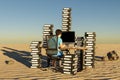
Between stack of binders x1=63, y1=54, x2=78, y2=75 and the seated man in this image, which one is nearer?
stack of binders x1=63, y1=54, x2=78, y2=75

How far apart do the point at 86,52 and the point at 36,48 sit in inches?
83.7

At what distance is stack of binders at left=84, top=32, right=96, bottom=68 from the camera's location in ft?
44.0

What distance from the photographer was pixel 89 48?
44.2ft

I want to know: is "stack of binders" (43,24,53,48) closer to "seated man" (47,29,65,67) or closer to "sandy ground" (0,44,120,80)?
"sandy ground" (0,44,120,80)

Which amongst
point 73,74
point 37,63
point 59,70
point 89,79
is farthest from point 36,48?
point 89,79

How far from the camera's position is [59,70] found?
41.0 ft

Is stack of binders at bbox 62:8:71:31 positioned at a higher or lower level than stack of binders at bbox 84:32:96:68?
higher

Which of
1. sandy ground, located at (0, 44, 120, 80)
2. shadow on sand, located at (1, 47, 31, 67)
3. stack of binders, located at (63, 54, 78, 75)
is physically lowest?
shadow on sand, located at (1, 47, 31, 67)

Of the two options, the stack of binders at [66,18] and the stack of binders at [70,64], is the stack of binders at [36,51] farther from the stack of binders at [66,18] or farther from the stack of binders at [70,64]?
the stack of binders at [70,64]

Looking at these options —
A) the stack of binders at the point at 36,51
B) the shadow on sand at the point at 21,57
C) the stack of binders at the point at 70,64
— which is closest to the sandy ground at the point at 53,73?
the stack of binders at the point at 70,64

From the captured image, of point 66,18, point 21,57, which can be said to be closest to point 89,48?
point 66,18

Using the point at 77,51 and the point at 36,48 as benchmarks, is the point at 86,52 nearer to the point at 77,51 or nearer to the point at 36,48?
the point at 77,51

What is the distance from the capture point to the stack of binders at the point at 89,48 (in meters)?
13.4

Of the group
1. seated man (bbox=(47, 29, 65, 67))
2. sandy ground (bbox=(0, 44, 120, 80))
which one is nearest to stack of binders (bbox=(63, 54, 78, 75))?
sandy ground (bbox=(0, 44, 120, 80))
